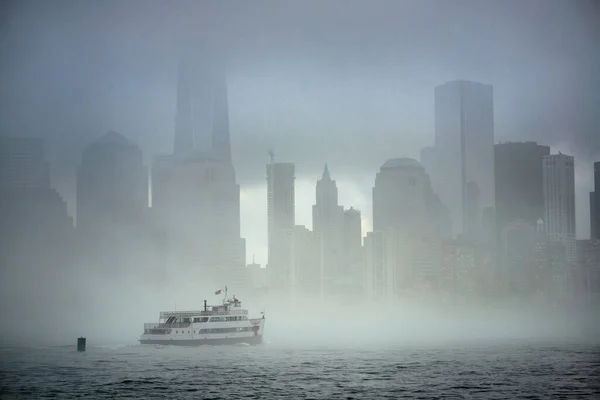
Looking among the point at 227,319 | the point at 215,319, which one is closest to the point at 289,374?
the point at 215,319

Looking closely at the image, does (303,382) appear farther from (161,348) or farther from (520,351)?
(520,351)

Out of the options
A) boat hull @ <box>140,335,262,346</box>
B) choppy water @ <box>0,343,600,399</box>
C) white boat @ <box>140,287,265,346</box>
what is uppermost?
white boat @ <box>140,287,265,346</box>

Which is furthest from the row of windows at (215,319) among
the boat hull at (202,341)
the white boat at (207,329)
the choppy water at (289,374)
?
the choppy water at (289,374)

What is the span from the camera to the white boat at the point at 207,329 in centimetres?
19175

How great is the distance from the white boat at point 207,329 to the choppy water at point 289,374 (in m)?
3.63

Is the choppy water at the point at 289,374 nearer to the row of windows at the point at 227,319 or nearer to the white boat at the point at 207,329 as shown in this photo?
the white boat at the point at 207,329

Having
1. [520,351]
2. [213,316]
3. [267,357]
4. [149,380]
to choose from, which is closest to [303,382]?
[149,380]

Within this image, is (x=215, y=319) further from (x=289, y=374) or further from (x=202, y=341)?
(x=289, y=374)

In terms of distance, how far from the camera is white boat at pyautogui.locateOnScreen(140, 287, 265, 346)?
19175 centimetres

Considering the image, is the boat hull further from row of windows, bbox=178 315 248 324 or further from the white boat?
row of windows, bbox=178 315 248 324

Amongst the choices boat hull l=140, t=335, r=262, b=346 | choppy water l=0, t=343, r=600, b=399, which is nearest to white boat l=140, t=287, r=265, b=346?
boat hull l=140, t=335, r=262, b=346

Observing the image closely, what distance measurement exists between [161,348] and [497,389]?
95641 mm

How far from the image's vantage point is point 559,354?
18525 centimetres

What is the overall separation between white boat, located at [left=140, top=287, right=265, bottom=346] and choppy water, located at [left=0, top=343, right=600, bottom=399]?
11.9 feet
